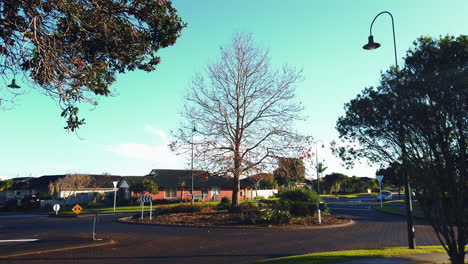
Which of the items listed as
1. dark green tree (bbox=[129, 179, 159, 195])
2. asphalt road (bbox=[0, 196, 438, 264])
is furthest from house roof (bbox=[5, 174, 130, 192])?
asphalt road (bbox=[0, 196, 438, 264])

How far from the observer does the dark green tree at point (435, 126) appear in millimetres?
8117

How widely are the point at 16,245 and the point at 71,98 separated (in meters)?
7.97

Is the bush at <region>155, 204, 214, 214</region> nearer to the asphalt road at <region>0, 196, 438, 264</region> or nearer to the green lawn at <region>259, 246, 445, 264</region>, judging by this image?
the asphalt road at <region>0, 196, 438, 264</region>

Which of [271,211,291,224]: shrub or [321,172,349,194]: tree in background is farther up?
[321,172,349,194]: tree in background

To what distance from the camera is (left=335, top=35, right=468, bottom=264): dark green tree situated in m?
8.12

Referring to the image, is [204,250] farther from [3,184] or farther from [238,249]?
[3,184]

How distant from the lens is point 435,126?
868cm

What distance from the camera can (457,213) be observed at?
805cm

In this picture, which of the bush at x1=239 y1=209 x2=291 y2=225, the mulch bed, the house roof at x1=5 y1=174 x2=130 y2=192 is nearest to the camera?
the bush at x1=239 y1=209 x2=291 y2=225

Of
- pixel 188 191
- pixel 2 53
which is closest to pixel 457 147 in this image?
pixel 2 53

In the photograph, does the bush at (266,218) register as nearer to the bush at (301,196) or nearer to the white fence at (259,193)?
the bush at (301,196)

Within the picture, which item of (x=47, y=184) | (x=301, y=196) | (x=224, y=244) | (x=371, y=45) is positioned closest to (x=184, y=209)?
(x=301, y=196)

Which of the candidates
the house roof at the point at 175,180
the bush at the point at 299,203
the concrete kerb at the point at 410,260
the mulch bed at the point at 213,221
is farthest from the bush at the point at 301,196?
the house roof at the point at 175,180

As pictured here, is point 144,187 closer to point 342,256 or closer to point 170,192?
point 170,192
